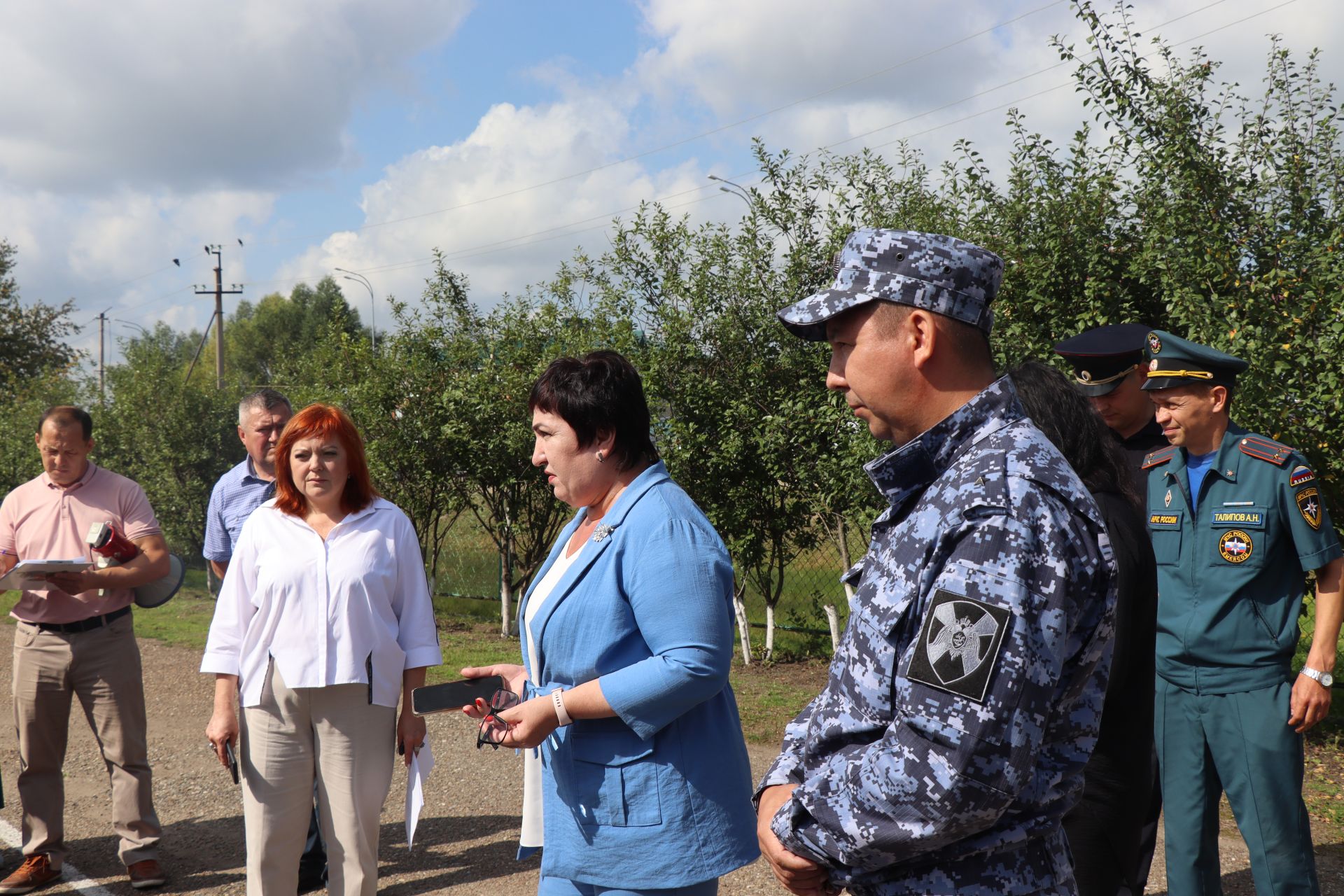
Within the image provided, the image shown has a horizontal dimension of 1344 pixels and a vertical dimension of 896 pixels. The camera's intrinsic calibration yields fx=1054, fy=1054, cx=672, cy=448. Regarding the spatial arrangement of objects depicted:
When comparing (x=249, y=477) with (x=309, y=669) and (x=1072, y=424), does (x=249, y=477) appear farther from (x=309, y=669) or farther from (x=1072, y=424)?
(x=1072, y=424)

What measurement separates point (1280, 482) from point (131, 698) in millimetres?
5162

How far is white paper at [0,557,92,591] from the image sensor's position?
15.6 feet

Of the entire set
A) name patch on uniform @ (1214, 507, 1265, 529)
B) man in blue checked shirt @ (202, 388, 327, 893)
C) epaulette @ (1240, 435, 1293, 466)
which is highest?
man in blue checked shirt @ (202, 388, 327, 893)

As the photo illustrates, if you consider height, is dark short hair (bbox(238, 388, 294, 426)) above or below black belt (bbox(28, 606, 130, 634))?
above

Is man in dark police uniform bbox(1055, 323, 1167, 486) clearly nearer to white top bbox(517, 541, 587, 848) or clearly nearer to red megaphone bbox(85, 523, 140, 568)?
white top bbox(517, 541, 587, 848)

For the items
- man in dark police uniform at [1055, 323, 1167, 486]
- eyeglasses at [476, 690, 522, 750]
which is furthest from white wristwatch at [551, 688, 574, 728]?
man in dark police uniform at [1055, 323, 1167, 486]

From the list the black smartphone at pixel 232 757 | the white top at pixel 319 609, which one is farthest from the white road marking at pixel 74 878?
the white top at pixel 319 609

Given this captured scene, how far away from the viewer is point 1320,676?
3.53 meters

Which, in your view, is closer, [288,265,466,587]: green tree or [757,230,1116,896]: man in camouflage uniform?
[757,230,1116,896]: man in camouflage uniform

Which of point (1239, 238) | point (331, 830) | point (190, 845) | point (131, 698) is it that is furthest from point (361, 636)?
point (1239, 238)

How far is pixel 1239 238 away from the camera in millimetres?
5754

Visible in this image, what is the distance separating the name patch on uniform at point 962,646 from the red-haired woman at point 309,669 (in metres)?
2.80

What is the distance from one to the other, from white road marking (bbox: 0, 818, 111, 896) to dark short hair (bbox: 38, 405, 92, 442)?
6.77 ft

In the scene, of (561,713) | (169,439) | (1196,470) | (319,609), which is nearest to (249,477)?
(319,609)
